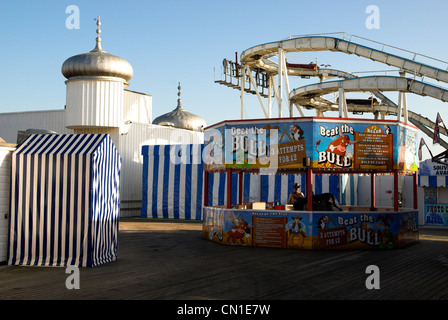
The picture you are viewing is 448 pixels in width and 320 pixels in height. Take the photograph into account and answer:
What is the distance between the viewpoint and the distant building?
2659 centimetres

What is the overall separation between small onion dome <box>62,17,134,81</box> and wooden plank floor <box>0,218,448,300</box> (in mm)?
13840

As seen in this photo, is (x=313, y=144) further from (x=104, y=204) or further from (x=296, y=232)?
(x=104, y=204)

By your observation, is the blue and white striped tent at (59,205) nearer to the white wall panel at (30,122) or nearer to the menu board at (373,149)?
the menu board at (373,149)

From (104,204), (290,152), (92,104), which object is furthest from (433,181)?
(104,204)

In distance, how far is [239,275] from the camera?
33.9 feet

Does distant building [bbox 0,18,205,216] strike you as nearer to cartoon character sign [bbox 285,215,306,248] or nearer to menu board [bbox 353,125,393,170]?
cartoon character sign [bbox 285,215,306,248]

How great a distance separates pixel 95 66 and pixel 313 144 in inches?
613

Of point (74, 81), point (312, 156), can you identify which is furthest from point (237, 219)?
point (74, 81)

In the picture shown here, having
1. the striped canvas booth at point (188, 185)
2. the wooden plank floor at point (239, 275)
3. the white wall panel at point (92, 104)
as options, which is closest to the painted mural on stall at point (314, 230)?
the wooden plank floor at point (239, 275)

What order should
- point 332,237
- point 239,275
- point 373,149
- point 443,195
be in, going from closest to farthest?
point 239,275, point 332,237, point 373,149, point 443,195

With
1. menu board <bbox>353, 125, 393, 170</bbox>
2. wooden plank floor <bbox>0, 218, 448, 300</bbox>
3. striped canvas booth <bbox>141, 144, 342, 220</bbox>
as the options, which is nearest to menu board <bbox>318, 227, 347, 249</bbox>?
wooden plank floor <bbox>0, 218, 448, 300</bbox>

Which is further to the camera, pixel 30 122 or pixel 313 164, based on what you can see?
pixel 30 122

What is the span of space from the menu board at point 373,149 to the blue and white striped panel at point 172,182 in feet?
40.4
